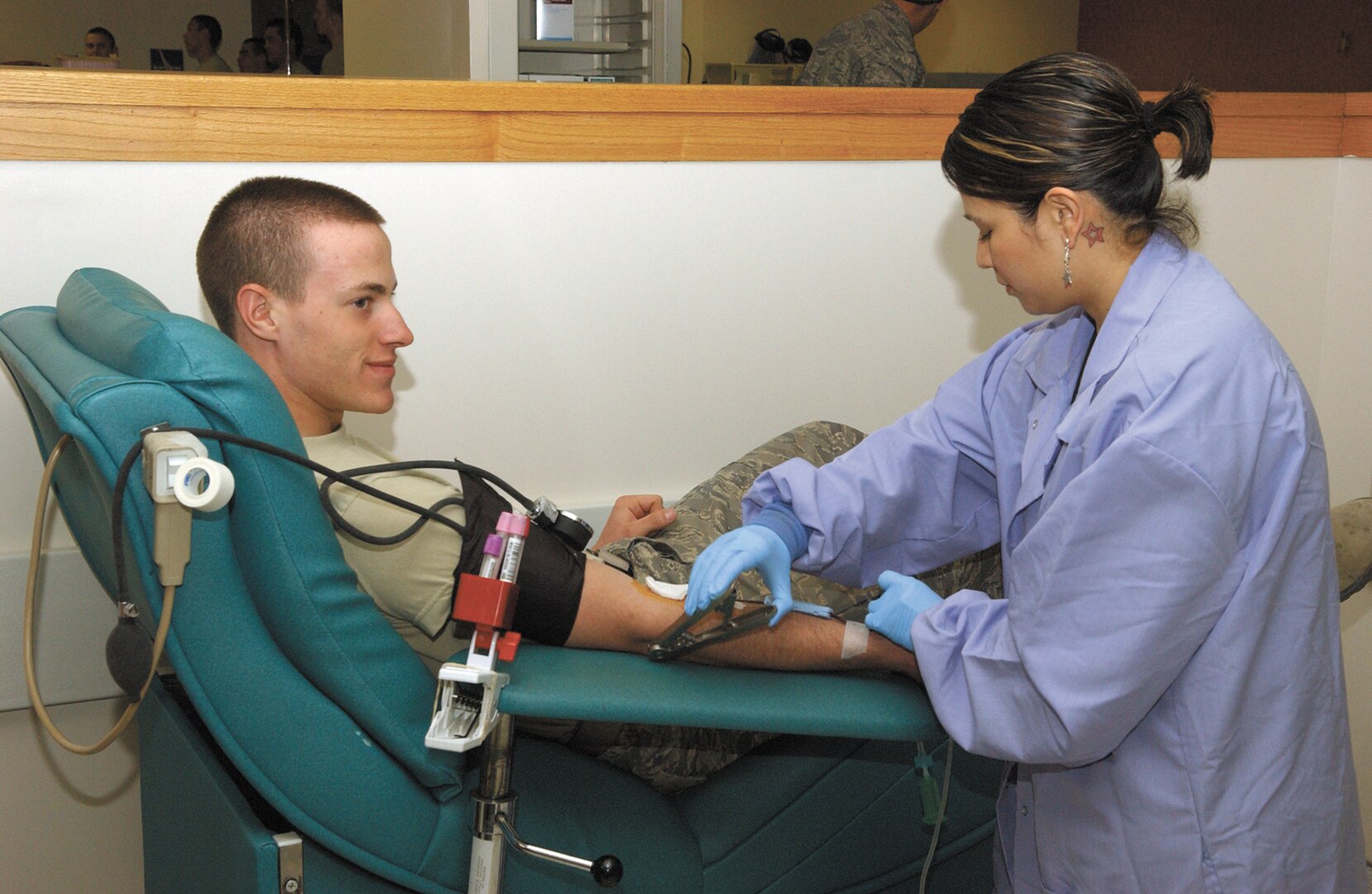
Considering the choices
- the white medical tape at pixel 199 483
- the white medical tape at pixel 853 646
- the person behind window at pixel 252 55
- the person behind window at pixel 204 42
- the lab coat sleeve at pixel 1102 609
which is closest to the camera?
the white medical tape at pixel 199 483

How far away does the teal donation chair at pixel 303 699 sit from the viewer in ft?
3.29

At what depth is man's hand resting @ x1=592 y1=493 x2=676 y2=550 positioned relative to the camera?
5.60 ft

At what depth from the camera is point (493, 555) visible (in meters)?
1.06

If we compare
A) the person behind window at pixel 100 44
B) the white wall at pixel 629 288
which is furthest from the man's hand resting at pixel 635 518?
the person behind window at pixel 100 44

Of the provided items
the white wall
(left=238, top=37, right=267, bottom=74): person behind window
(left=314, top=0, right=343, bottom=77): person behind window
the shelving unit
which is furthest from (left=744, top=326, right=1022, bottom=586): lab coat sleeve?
(left=238, top=37, right=267, bottom=74): person behind window

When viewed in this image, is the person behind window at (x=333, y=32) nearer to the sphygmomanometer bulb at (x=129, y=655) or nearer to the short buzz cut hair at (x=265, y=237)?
the short buzz cut hair at (x=265, y=237)

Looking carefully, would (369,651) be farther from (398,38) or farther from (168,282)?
(398,38)

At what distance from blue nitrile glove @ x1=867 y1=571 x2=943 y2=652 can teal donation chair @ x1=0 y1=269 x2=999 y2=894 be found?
7 cm

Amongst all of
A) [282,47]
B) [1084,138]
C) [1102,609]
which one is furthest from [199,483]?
[282,47]

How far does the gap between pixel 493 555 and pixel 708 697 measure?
9.2 inches

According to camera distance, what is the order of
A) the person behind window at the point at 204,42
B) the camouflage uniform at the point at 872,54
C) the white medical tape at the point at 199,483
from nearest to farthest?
the white medical tape at the point at 199,483 → the camouflage uniform at the point at 872,54 → the person behind window at the point at 204,42

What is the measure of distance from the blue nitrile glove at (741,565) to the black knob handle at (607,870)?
25cm

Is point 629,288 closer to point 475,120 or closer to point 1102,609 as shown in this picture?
point 475,120

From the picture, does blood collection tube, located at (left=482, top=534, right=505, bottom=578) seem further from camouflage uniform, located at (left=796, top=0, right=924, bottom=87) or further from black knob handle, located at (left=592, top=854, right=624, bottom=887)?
camouflage uniform, located at (left=796, top=0, right=924, bottom=87)
